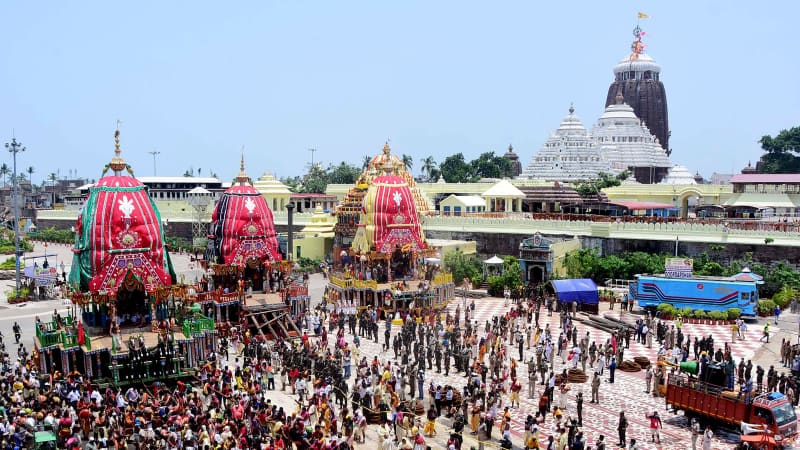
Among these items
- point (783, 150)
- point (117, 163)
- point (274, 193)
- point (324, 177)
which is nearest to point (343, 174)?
point (324, 177)

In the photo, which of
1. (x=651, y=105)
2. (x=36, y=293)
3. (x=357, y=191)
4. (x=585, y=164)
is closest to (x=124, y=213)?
(x=36, y=293)

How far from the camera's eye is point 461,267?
39.5 m

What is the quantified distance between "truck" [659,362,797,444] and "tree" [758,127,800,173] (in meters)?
56.8

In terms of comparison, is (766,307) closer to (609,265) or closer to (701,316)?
(701,316)

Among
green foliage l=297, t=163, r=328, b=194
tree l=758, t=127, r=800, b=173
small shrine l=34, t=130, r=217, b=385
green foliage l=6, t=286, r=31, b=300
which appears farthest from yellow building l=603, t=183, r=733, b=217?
small shrine l=34, t=130, r=217, b=385

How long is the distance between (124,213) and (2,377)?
530cm

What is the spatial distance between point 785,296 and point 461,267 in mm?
15509

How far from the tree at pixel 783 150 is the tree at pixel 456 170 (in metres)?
28.3

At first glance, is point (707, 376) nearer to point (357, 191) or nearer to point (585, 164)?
point (357, 191)

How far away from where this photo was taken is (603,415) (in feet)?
61.2

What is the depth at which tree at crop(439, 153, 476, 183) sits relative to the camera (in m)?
77.9

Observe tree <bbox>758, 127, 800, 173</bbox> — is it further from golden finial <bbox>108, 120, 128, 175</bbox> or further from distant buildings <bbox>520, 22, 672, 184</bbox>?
golden finial <bbox>108, 120, 128, 175</bbox>

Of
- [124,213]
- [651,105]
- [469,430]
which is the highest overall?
[651,105]

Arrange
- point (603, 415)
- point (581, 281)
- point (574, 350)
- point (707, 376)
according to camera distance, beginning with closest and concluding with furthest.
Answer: point (707, 376) < point (603, 415) < point (574, 350) < point (581, 281)
